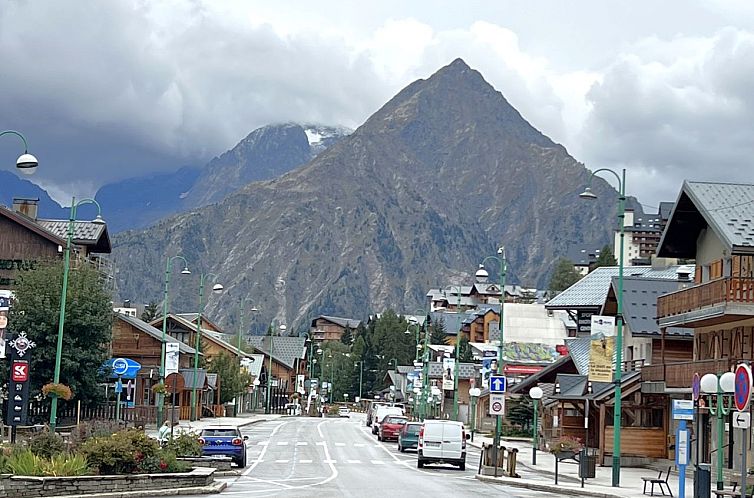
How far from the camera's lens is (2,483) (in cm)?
2325

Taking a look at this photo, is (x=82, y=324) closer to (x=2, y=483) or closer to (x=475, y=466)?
(x=475, y=466)

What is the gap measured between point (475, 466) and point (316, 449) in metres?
9.31

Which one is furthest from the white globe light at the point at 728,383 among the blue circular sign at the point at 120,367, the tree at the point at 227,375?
the tree at the point at 227,375

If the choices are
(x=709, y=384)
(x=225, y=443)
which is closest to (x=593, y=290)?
(x=225, y=443)

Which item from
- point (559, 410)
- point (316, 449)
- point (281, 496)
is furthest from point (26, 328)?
point (281, 496)

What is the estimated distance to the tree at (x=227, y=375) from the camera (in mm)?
96750

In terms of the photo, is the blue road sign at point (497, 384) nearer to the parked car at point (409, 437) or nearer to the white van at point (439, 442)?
the white van at point (439, 442)

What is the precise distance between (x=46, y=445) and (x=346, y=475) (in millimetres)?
11243

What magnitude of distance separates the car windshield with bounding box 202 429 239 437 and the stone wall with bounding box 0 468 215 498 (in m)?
9.79

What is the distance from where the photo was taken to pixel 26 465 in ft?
80.2

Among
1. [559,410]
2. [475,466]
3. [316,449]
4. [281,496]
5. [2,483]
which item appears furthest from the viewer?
[559,410]

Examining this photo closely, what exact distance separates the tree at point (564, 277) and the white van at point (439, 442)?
5641 inches

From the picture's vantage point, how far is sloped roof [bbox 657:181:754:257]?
38.2 meters

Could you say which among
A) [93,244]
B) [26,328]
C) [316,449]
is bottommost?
[316,449]
